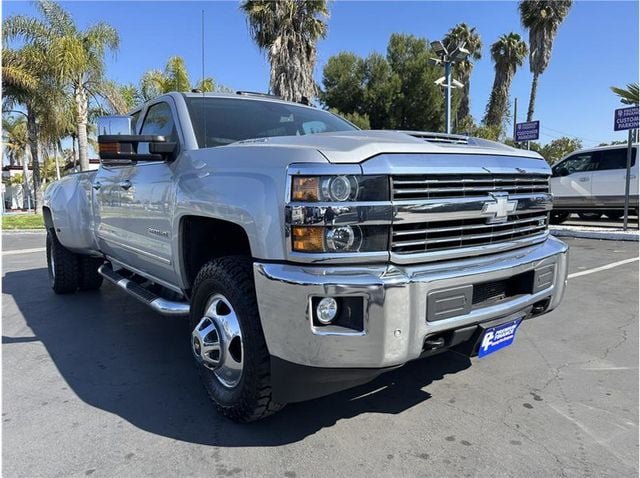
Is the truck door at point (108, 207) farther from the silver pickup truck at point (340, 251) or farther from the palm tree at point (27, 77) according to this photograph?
the palm tree at point (27, 77)

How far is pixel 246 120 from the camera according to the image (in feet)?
12.0

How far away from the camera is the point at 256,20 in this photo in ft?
59.5

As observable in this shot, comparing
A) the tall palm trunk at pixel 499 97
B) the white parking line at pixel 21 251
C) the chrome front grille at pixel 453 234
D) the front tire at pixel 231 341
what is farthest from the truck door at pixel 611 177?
the tall palm trunk at pixel 499 97

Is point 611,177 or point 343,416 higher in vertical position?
point 611,177

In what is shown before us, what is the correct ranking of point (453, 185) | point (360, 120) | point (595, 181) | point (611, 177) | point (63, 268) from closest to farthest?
point (453, 185), point (63, 268), point (611, 177), point (595, 181), point (360, 120)

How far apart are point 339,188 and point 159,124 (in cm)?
232

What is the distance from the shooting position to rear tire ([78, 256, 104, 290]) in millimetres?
6016

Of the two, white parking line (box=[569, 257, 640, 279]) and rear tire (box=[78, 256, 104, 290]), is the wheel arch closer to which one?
rear tire (box=[78, 256, 104, 290])

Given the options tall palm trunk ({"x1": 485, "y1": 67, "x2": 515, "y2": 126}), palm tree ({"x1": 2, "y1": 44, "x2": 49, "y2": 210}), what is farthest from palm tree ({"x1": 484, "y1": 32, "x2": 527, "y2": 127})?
palm tree ({"x1": 2, "y1": 44, "x2": 49, "y2": 210})

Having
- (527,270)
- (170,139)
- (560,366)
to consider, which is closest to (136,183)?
(170,139)

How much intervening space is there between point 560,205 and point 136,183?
12758mm

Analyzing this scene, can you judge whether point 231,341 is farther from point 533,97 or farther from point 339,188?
point 533,97

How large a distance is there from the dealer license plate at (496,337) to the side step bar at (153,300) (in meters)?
1.80

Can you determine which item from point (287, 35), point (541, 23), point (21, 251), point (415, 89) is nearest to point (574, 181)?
point (287, 35)
